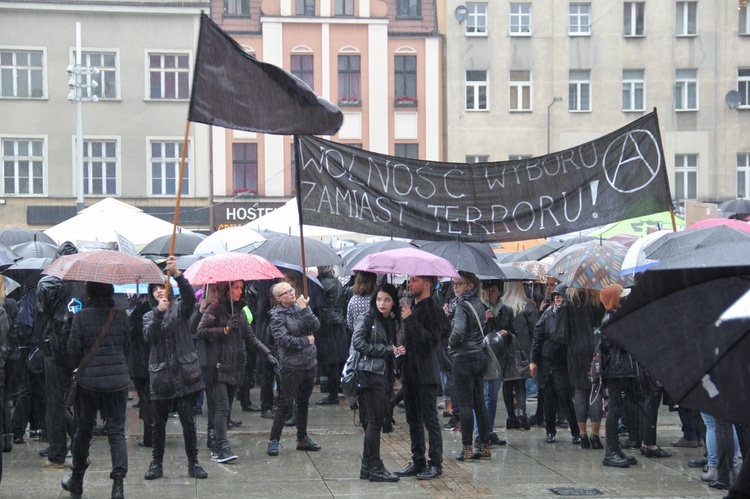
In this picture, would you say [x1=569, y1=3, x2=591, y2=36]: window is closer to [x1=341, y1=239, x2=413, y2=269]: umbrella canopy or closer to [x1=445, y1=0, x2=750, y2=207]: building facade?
[x1=445, y1=0, x2=750, y2=207]: building facade

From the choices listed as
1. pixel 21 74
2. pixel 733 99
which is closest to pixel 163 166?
pixel 21 74

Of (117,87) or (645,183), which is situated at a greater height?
(117,87)

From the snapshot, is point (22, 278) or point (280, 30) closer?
point (22, 278)

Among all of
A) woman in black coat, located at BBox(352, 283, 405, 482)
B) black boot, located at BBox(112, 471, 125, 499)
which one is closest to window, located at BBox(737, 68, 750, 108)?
woman in black coat, located at BBox(352, 283, 405, 482)

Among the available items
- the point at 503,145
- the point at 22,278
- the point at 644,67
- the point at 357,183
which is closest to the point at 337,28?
the point at 503,145

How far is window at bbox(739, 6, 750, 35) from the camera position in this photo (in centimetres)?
4047

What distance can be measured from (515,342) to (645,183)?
320 cm

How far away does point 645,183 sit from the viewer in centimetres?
927

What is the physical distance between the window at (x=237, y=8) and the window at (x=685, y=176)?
17.1 m

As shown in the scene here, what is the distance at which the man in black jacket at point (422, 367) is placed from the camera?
925cm

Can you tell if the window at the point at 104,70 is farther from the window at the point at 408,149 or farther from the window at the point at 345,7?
the window at the point at 408,149

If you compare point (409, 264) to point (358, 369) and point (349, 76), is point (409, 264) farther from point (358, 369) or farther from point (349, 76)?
point (349, 76)

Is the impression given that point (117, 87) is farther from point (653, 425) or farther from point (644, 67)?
point (653, 425)

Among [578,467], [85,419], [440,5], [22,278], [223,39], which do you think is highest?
[440,5]
